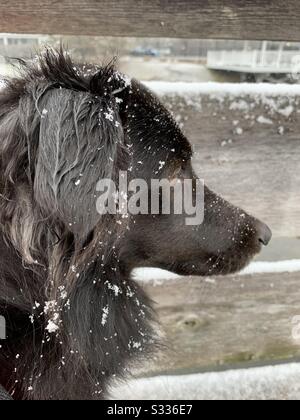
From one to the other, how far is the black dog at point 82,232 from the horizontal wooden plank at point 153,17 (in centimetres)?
12

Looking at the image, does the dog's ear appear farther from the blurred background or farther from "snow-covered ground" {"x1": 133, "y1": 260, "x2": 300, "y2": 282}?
"snow-covered ground" {"x1": 133, "y1": 260, "x2": 300, "y2": 282}

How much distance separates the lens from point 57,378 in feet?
4.97

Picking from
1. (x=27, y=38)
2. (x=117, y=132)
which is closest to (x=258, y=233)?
(x=117, y=132)

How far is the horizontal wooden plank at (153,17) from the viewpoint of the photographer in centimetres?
137

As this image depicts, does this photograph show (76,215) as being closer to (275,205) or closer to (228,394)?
(275,205)

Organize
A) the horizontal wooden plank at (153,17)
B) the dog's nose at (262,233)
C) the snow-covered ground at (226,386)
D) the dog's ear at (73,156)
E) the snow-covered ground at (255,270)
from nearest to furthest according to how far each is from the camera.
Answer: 1. the dog's ear at (73,156)
2. the horizontal wooden plank at (153,17)
3. the dog's nose at (262,233)
4. the snow-covered ground at (255,270)
5. the snow-covered ground at (226,386)

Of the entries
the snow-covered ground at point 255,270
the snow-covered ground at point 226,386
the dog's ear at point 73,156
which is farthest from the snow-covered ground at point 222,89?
the snow-covered ground at point 226,386

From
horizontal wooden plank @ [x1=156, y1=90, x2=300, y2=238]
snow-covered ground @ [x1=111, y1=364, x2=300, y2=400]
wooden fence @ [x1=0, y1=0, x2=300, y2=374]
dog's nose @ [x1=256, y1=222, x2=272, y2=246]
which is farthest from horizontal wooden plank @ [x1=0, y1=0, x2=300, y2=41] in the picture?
snow-covered ground @ [x1=111, y1=364, x2=300, y2=400]

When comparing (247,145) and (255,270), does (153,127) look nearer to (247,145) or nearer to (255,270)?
(247,145)

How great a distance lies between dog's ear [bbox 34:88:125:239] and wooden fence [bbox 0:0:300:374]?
336 mm

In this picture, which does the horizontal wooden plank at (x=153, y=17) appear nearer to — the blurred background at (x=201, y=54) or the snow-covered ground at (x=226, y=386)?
the blurred background at (x=201, y=54)

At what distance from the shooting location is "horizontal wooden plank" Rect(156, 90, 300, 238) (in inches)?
63.1

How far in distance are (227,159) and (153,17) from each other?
1.90 ft

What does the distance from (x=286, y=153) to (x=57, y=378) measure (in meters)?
1.16
